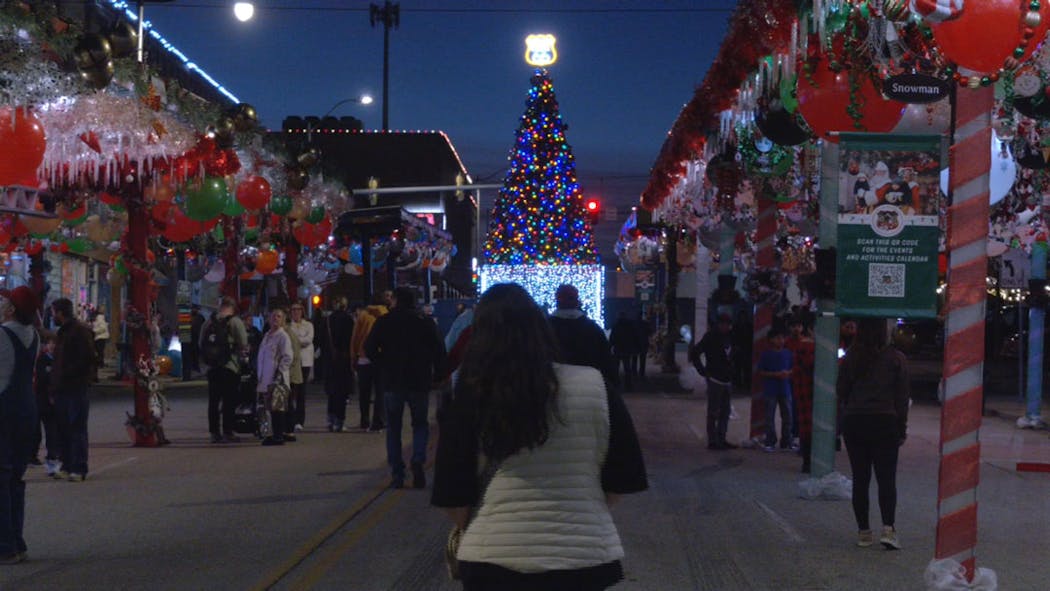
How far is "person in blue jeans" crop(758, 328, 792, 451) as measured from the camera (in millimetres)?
18453

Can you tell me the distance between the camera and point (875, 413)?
1070cm

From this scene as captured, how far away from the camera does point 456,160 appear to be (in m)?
106

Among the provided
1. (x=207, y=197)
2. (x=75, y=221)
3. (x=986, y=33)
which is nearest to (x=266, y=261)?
(x=75, y=221)

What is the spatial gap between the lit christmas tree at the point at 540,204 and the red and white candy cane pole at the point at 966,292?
47.0 meters

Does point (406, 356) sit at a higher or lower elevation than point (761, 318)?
lower

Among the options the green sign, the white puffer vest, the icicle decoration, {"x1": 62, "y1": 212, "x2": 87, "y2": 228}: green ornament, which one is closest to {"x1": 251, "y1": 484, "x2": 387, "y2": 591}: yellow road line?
the green sign

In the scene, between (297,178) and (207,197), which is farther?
(297,178)

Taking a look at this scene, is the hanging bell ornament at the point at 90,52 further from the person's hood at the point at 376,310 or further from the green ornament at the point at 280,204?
the green ornament at the point at 280,204

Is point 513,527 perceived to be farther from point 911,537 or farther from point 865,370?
point 911,537

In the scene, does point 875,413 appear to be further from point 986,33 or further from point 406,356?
point 406,356

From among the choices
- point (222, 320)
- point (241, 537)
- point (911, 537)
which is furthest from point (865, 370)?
point (222, 320)

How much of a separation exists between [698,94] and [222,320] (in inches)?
270

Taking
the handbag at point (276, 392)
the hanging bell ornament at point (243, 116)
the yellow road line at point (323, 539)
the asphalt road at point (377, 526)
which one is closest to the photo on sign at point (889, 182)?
the asphalt road at point (377, 526)

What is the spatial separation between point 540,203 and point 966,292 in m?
47.9
